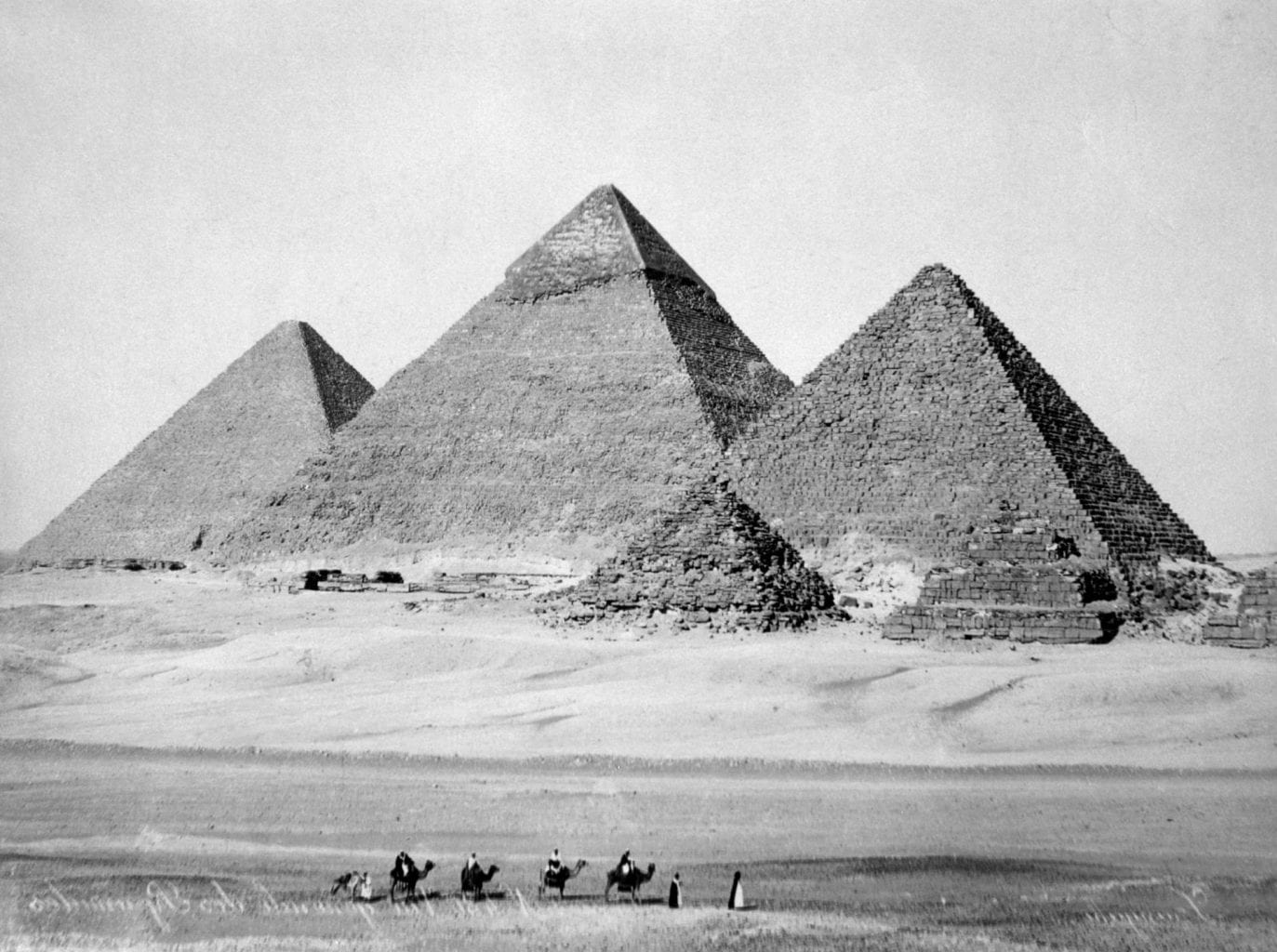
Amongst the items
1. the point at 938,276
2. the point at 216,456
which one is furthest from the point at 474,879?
the point at 216,456

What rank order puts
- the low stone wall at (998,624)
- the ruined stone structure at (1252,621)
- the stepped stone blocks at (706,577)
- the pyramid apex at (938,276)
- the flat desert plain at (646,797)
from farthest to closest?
the pyramid apex at (938,276) < the stepped stone blocks at (706,577) < the low stone wall at (998,624) < the ruined stone structure at (1252,621) < the flat desert plain at (646,797)

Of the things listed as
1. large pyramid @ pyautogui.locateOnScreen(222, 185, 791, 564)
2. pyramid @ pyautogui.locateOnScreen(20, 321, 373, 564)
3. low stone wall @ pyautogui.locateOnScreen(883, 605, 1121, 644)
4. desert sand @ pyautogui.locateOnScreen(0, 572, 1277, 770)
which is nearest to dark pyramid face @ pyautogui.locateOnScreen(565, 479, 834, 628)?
desert sand @ pyautogui.locateOnScreen(0, 572, 1277, 770)

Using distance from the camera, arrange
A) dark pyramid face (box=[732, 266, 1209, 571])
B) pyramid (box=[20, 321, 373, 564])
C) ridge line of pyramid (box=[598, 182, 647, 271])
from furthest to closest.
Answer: pyramid (box=[20, 321, 373, 564])
ridge line of pyramid (box=[598, 182, 647, 271])
dark pyramid face (box=[732, 266, 1209, 571])

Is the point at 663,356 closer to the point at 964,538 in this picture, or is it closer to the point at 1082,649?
the point at 964,538

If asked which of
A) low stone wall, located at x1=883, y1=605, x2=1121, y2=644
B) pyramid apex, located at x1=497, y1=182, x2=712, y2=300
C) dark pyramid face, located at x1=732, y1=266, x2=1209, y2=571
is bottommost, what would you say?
low stone wall, located at x1=883, y1=605, x2=1121, y2=644

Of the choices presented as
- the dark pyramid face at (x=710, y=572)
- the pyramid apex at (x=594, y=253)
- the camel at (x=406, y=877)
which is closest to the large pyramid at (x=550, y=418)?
the pyramid apex at (x=594, y=253)

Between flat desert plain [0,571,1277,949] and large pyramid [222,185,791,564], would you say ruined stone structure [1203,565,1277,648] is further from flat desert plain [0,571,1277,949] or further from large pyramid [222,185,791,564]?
large pyramid [222,185,791,564]

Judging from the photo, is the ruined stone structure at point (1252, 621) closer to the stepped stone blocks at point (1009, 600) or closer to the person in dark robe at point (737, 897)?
the stepped stone blocks at point (1009, 600)
